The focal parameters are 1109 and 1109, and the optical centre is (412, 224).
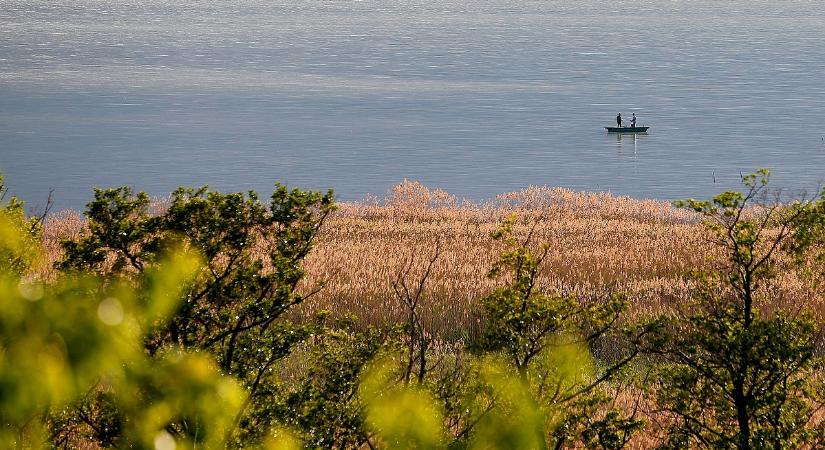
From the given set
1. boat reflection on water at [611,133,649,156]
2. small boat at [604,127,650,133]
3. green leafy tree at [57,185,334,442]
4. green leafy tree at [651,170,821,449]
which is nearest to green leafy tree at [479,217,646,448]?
green leafy tree at [651,170,821,449]

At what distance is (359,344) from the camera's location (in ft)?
28.9

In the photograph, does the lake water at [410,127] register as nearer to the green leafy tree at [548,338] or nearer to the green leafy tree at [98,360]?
the green leafy tree at [548,338]

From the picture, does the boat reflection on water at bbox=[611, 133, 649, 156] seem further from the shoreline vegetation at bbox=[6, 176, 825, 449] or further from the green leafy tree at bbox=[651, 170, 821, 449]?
the green leafy tree at bbox=[651, 170, 821, 449]

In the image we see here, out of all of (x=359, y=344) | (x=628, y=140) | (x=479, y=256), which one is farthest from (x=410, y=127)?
(x=359, y=344)

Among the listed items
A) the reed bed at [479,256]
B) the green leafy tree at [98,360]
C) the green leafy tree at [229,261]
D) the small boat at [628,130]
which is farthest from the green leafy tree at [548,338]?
the small boat at [628,130]

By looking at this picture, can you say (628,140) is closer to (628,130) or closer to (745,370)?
(628,130)

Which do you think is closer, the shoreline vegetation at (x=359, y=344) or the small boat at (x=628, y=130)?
the shoreline vegetation at (x=359, y=344)

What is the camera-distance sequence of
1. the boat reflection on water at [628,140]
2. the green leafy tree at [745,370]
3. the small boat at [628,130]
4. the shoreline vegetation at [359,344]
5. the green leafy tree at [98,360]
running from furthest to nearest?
the boat reflection on water at [628,140]
the small boat at [628,130]
the green leafy tree at [745,370]
the shoreline vegetation at [359,344]
the green leafy tree at [98,360]

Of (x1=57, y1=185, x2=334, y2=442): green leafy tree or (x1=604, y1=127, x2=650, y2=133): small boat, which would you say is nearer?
(x1=57, y1=185, x2=334, y2=442): green leafy tree

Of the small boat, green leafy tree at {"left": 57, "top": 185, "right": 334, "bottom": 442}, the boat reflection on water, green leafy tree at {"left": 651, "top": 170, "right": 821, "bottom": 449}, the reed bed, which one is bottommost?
the reed bed

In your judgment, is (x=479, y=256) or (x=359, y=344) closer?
(x=359, y=344)

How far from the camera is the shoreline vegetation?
2049mm

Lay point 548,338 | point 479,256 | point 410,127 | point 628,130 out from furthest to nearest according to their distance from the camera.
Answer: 1. point 410,127
2. point 628,130
3. point 479,256
4. point 548,338

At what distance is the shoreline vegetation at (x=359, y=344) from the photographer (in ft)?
6.72
